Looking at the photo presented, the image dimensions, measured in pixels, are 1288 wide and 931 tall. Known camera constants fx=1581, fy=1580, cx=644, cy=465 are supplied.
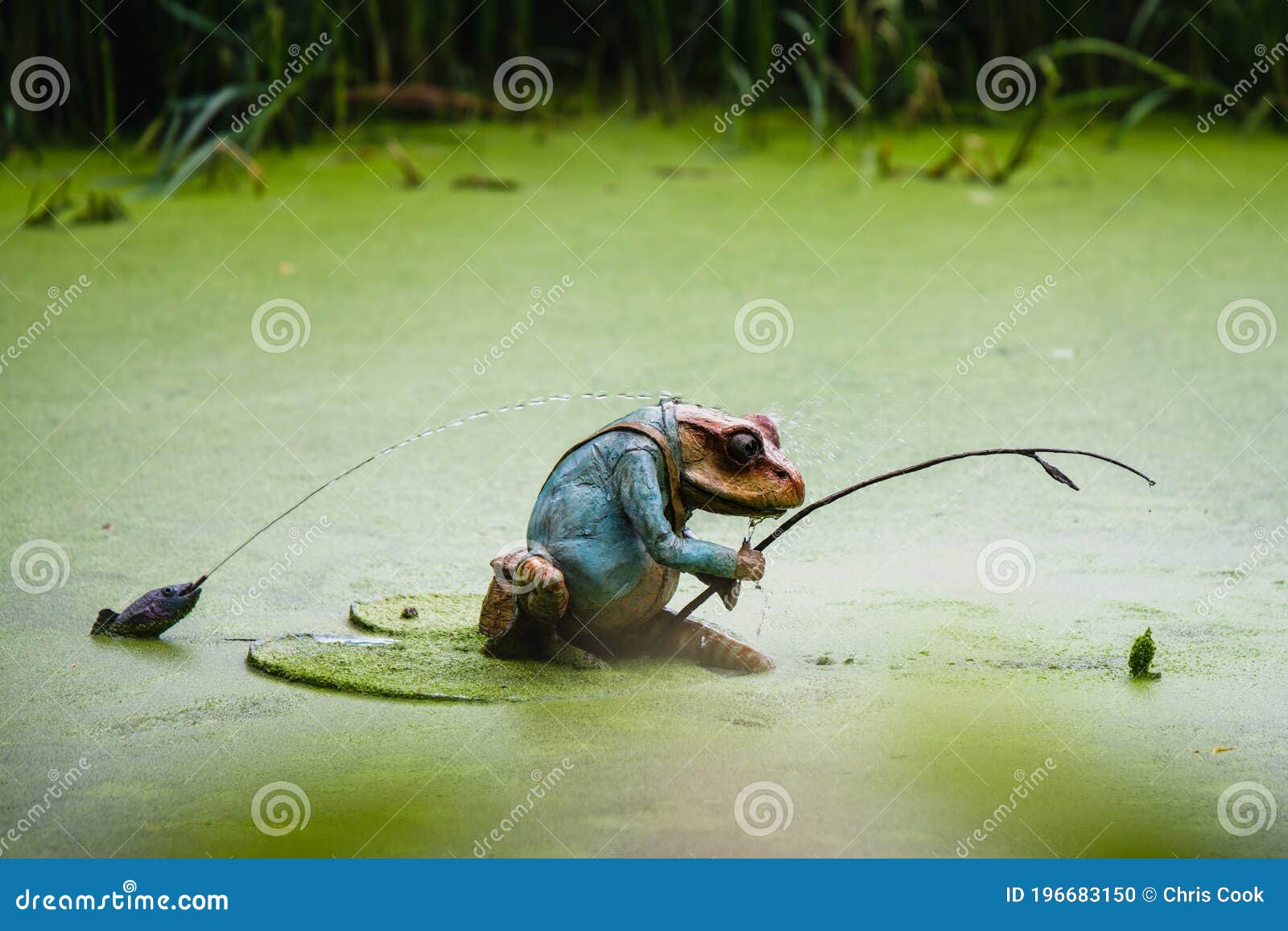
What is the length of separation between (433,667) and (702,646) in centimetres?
42

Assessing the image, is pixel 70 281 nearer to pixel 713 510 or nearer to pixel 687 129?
pixel 687 129

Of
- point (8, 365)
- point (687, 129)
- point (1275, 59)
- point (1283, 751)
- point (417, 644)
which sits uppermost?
point (1275, 59)

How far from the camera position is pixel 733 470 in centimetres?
235

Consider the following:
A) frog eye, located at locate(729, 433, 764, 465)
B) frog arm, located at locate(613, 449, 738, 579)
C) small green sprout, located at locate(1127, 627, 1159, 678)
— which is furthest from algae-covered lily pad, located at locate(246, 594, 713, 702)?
small green sprout, located at locate(1127, 627, 1159, 678)

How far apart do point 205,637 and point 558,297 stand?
224cm

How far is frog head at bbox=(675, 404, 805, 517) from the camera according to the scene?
7.64ft

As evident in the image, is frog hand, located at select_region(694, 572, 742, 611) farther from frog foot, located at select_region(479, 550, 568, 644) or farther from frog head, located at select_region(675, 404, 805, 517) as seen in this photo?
frog foot, located at select_region(479, 550, 568, 644)

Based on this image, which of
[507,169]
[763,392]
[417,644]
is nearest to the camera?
[417,644]

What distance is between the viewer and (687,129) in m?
6.50

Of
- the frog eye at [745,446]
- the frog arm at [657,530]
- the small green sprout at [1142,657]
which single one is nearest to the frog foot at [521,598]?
the frog arm at [657,530]

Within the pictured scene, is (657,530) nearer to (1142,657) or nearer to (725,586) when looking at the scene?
(725,586)

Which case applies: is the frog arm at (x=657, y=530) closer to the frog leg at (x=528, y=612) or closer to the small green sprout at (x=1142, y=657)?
the frog leg at (x=528, y=612)

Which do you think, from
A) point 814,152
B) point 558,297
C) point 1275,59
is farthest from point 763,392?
point 1275,59

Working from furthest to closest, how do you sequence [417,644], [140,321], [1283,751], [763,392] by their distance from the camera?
[140,321], [763,392], [417,644], [1283,751]
